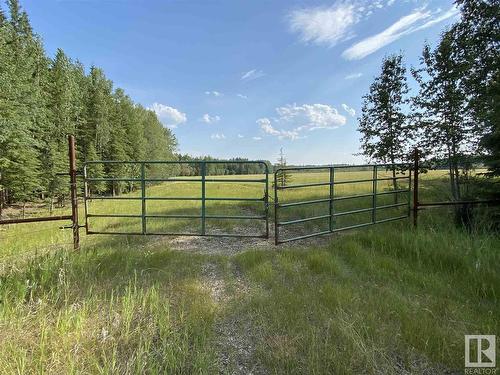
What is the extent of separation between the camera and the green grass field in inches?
87.5

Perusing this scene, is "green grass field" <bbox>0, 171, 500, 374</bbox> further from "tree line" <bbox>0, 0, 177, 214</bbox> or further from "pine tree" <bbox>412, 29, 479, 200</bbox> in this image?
"tree line" <bbox>0, 0, 177, 214</bbox>

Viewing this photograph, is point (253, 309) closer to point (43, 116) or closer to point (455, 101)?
point (455, 101)

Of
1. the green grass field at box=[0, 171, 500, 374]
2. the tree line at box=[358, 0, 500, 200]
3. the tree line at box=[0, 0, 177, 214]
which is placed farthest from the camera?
the tree line at box=[0, 0, 177, 214]

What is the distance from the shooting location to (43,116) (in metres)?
14.9

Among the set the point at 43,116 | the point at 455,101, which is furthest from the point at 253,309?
the point at 43,116

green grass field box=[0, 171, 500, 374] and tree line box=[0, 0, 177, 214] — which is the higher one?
tree line box=[0, 0, 177, 214]

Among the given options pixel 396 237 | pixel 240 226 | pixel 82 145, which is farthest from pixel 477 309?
pixel 82 145

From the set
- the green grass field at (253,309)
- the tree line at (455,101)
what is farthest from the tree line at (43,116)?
the tree line at (455,101)

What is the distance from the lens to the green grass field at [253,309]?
2223 mm

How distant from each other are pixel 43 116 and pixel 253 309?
18.1 meters

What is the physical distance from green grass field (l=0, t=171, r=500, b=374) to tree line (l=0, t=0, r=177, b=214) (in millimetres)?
10752

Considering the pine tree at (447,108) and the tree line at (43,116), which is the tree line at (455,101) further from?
the tree line at (43,116)

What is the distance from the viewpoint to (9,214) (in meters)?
16.6

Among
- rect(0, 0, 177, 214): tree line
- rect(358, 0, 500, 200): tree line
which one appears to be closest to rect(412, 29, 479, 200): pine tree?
rect(358, 0, 500, 200): tree line
